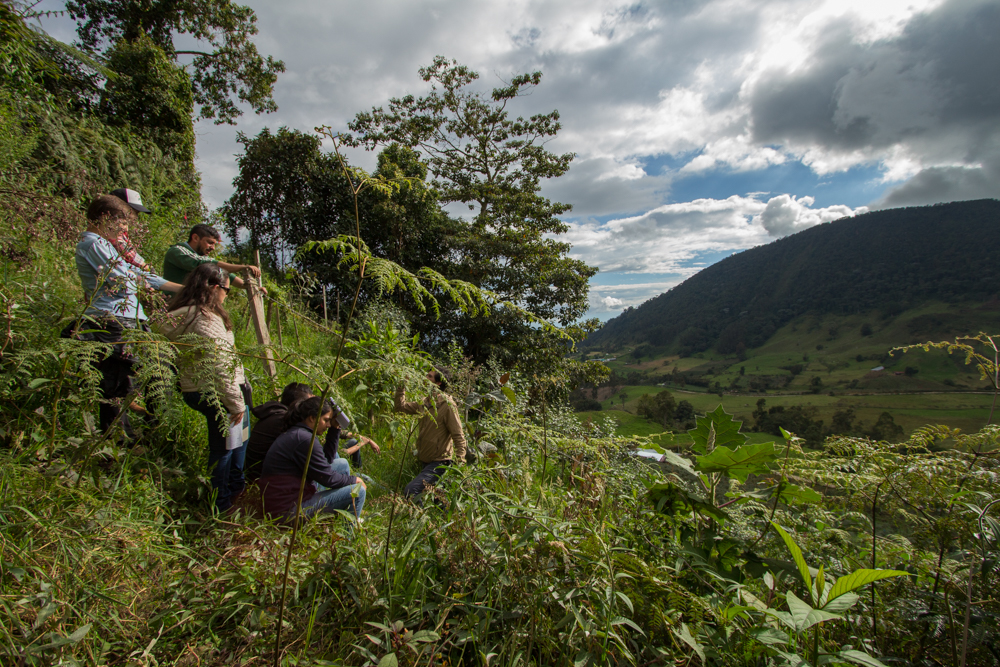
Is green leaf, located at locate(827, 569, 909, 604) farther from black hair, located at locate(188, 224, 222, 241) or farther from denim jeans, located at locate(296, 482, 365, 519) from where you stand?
black hair, located at locate(188, 224, 222, 241)

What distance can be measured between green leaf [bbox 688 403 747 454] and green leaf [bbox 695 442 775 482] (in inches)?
4.7

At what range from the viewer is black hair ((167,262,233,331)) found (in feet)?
7.59

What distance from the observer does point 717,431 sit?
1.65 m

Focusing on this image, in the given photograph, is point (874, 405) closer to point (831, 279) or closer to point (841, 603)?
point (831, 279)

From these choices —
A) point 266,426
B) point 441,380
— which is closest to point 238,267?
point 266,426

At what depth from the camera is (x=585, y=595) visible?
4.16 ft

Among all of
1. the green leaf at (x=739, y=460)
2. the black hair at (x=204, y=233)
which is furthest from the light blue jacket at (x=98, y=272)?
the green leaf at (x=739, y=460)

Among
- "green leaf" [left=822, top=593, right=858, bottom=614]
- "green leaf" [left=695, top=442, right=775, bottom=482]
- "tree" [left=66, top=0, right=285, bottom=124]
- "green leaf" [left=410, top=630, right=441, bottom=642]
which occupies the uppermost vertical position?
"tree" [left=66, top=0, right=285, bottom=124]

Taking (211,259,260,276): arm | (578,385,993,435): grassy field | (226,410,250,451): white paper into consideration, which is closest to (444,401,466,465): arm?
(226,410,250,451): white paper

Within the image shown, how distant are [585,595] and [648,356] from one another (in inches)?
4007

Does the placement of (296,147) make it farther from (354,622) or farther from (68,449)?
(354,622)

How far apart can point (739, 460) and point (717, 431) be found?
0.24m

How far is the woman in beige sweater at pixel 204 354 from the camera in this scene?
Result: 2000 mm

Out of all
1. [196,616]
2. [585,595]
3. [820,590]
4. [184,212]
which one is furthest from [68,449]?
[184,212]
